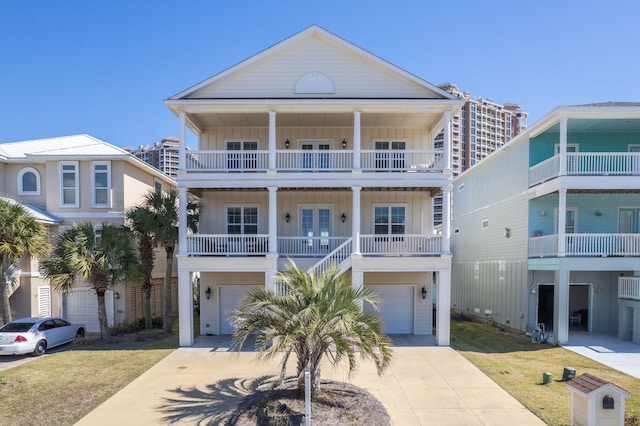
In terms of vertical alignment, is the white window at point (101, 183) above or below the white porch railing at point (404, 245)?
above

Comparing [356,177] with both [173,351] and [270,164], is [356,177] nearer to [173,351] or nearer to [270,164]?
[270,164]

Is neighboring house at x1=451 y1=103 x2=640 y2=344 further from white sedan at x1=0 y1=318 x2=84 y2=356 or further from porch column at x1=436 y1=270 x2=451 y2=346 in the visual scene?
white sedan at x1=0 y1=318 x2=84 y2=356

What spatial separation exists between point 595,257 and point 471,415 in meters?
9.65

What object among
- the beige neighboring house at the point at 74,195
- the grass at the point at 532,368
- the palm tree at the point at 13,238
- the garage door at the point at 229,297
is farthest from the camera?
the beige neighboring house at the point at 74,195

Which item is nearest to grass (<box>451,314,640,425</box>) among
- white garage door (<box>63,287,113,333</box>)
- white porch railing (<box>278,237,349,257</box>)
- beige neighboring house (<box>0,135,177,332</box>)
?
white porch railing (<box>278,237,349,257</box>)

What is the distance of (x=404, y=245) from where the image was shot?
1355cm

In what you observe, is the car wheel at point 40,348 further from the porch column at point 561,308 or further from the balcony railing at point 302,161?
the porch column at point 561,308

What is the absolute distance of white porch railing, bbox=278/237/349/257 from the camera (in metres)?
14.0

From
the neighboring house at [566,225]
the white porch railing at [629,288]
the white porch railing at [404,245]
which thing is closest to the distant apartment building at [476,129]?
the neighboring house at [566,225]

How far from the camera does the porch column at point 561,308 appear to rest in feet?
41.7

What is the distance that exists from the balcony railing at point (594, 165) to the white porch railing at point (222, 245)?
11.7 m

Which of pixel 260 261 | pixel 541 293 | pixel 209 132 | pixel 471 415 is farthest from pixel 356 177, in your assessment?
pixel 541 293

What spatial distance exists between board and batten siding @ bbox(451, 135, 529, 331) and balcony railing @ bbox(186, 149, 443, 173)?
4.88 m

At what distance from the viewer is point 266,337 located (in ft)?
22.3
